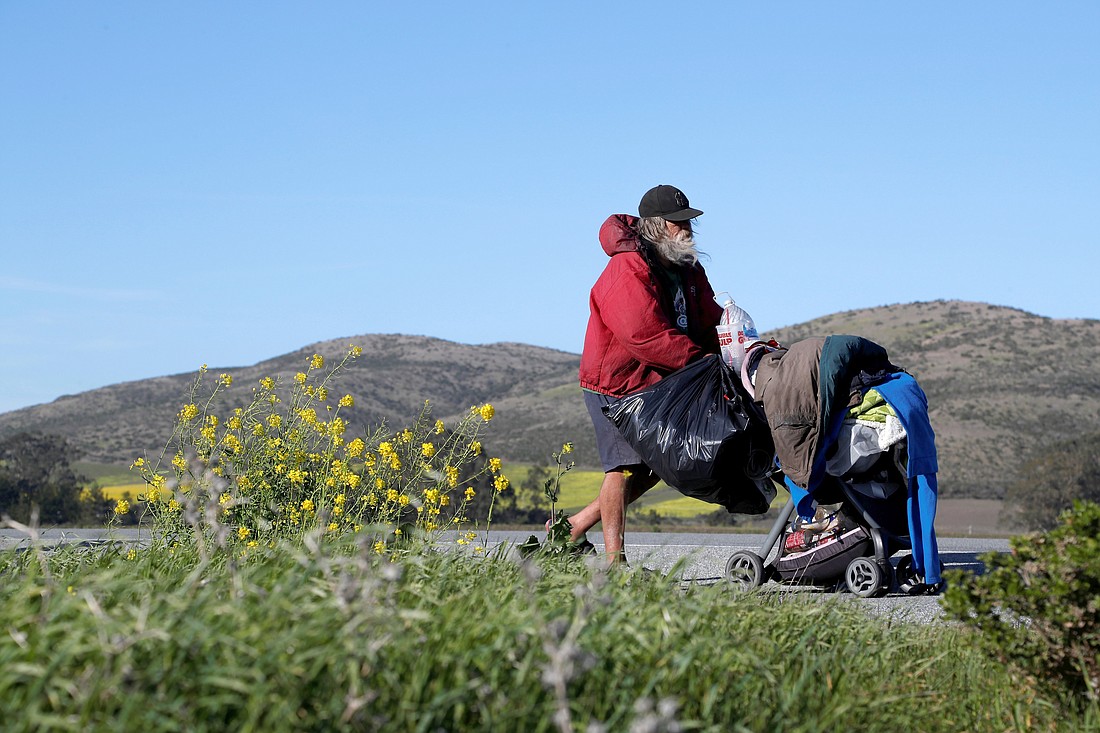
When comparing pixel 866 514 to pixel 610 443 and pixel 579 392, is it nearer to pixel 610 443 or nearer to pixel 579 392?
pixel 610 443

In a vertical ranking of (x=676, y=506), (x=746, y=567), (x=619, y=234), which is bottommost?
(x=676, y=506)

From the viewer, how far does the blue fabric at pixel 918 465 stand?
20.6ft

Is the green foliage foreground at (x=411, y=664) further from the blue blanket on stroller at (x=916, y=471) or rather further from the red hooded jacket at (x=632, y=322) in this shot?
the red hooded jacket at (x=632, y=322)

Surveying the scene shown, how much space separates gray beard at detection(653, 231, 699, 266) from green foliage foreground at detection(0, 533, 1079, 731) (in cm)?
280

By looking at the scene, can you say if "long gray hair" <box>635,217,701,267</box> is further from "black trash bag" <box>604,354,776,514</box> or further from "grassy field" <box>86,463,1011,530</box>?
"grassy field" <box>86,463,1011,530</box>

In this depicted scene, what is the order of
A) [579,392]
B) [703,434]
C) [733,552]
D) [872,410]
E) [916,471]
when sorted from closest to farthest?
[703,434]
[916,471]
[872,410]
[733,552]
[579,392]

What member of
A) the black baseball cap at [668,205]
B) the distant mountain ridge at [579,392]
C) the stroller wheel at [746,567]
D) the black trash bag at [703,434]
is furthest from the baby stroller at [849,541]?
the distant mountain ridge at [579,392]

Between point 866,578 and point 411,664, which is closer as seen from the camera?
point 411,664

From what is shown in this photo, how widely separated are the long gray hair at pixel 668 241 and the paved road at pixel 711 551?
162 cm

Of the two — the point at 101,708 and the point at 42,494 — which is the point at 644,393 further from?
the point at 42,494

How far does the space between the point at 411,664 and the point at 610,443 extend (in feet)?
12.5

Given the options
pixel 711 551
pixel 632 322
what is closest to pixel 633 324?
pixel 632 322

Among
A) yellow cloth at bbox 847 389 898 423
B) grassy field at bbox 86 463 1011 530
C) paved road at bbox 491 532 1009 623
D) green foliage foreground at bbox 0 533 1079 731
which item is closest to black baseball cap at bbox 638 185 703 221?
yellow cloth at bbox 847 389 898 423

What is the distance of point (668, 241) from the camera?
6.65m
